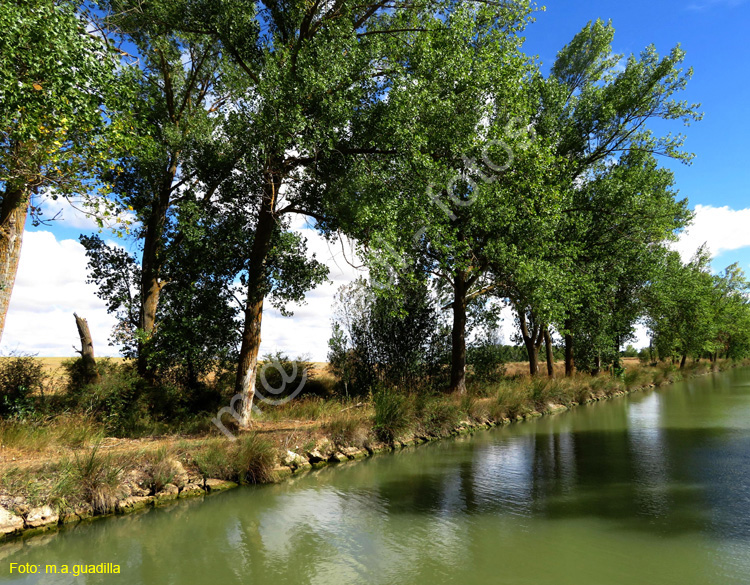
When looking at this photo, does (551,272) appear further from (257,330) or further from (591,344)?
(591,344)

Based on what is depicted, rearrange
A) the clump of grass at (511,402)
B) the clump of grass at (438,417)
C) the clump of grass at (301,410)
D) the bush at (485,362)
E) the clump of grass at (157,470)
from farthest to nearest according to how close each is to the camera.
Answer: the bush at (485,362) < the clump of grass at (511,402) < the clump of grass at (438,417) < the clump of grass at (301,410) < the clump of grass at (157,470)

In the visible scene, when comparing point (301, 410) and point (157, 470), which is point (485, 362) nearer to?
point (301, 410)

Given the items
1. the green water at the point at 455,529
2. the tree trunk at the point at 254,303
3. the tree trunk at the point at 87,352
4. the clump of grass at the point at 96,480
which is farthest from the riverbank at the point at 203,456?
the tree trunk at the point at 87,352

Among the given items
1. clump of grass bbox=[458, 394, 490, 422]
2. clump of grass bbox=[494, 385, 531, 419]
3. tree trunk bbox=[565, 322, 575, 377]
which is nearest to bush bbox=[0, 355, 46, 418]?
clump of grass bbox=[458, 394, 490, 422]

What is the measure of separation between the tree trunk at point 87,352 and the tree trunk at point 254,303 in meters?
3.70

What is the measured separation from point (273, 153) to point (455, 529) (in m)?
9.01

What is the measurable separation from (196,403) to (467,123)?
1146 cm

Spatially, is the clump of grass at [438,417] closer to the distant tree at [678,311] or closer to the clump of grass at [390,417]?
the clump of grass at [390,417]

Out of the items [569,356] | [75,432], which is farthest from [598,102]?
[75,432]

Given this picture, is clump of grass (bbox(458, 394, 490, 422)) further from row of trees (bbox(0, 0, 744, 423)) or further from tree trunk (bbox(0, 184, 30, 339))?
tree trunk (bbox(0, 184, 30, 339))

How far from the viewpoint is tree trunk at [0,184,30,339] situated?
9.19 metres

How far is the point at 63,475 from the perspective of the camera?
24.5 ft

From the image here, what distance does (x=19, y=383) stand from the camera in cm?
1126

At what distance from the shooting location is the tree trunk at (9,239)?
9.19 metres
